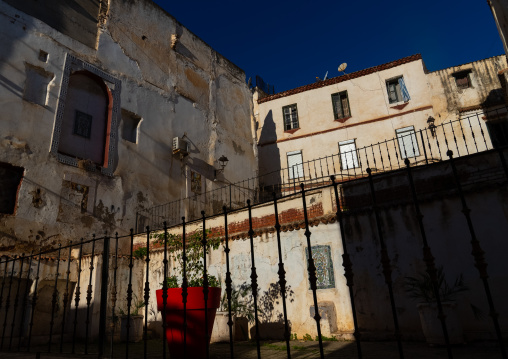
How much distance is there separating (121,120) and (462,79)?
1661 centimetres

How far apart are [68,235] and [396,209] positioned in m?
9.89

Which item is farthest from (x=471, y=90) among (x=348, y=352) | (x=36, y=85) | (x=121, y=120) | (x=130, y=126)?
(x=36, y=85)

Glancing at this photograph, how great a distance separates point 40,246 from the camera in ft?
33.9

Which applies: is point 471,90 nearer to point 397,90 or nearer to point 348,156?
point 397,90

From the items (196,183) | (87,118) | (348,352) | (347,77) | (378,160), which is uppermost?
(347,77)

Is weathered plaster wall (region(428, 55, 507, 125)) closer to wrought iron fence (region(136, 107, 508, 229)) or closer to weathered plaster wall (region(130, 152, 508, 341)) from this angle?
wrought iron fence (region(136, 107, 508, 229))

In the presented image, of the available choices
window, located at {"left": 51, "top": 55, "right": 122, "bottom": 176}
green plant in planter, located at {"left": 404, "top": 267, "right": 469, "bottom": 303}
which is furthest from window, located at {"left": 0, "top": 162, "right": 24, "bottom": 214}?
green plant in planter, located at {"left": 404, "top": 267, "right": 469, "bottom": 303}

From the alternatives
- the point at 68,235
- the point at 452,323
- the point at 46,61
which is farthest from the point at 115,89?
the point at 452,323

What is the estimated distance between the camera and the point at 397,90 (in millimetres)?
18656

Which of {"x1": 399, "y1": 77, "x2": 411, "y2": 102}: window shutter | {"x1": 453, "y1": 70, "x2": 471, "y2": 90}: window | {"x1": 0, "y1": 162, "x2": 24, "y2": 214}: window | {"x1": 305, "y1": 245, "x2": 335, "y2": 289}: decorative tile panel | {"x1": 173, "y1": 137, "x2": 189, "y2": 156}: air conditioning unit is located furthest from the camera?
{"x1": 399, "y1": 77, "x2": 411, "y2": 102}: window shutter

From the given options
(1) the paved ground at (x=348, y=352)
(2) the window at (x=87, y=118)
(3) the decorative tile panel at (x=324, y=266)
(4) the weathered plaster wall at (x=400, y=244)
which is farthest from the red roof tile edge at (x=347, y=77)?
(1) the paved ground at (x=348, y=352)

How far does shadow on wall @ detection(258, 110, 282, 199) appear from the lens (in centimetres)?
2027

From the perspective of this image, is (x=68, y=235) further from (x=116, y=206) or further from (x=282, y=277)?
(x=282, y=277)

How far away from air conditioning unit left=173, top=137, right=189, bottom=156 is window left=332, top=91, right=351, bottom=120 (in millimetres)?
8807
